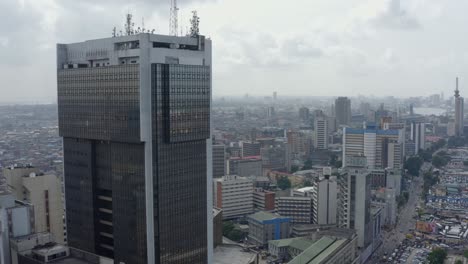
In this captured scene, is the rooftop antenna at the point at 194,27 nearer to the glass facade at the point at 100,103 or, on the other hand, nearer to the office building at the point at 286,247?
the glass facade at the point at 100,103

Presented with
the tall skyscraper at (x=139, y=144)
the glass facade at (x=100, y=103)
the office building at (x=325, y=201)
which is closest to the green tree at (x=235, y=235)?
the office building at (x=325, y=201)

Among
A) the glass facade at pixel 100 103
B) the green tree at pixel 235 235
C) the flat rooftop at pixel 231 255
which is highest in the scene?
the glass facade at pixel 100 103

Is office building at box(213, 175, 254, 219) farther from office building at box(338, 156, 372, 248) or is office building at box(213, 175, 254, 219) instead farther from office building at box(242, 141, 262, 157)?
office building at box(242, 141, 262, 157)

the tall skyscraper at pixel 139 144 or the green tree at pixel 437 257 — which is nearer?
the tall skyscraper at pixel 139 144

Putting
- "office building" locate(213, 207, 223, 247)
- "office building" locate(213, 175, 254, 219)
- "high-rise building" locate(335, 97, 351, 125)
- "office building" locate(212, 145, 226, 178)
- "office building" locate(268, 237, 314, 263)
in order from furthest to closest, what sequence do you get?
"high-rise building" locate(335, 97, 351, 125) < "office building" locate(212, 145, 226, 178) < "office building" locate(213, 175, 254, 219) < "office building" locate(268, 237, 314, 263) < "office building" locate(213, 207, 223, 247)

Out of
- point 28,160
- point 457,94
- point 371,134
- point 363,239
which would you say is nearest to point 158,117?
point 363,239

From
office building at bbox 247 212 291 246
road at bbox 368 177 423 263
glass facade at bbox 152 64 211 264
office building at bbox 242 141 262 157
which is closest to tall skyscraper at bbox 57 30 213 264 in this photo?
glass facade at bbox 152 64 211 264
